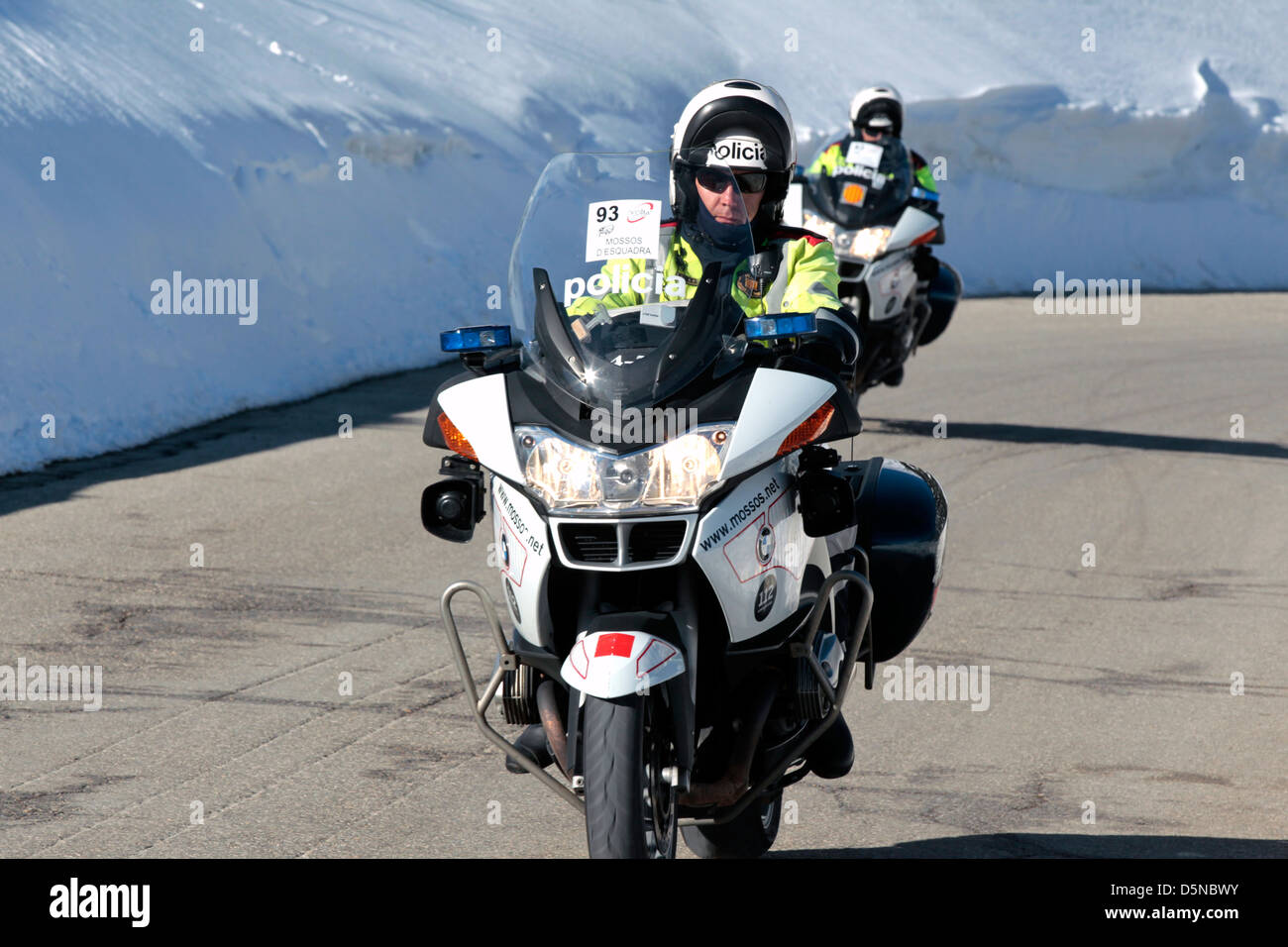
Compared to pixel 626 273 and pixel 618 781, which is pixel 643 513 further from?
pixel 626 273

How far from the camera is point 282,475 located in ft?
33.9

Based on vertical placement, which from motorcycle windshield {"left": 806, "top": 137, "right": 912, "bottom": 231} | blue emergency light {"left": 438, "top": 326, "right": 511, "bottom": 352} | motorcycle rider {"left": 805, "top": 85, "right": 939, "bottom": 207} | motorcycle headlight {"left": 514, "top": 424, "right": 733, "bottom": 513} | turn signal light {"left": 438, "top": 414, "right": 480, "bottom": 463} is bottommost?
motorcycle headlight {"left": 514, "top": 424, "right": 733, "bottom": 513}

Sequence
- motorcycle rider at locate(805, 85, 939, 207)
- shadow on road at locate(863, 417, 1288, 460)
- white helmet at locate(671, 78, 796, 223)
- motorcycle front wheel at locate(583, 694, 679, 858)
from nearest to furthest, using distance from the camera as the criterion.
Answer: motorcycle front wheel at locate(583, 694, 679, 858)
white helmet at locate(671, 78, 796, 223)
shadow on road at locate(863, 417, 1288, 460)
motorcycle rider at locate(805, 85, 939, 207)

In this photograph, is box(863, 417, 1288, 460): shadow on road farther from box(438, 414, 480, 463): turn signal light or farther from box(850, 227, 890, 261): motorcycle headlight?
box(438, 414, 480, 463): turn signal light

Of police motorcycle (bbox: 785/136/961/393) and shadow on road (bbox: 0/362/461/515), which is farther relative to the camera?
police motorcycle (bbox: 785/136/961/393)

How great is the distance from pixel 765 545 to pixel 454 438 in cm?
79

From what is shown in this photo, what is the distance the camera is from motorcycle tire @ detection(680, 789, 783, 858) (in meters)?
4.93

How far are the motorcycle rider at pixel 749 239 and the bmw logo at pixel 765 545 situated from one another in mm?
539

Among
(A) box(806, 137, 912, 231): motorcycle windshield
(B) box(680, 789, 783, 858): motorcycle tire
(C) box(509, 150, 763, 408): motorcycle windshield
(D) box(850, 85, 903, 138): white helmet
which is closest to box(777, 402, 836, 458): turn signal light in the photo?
(C) box(509, 150, 763, 408): motorcycle windshield

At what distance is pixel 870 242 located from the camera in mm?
12234

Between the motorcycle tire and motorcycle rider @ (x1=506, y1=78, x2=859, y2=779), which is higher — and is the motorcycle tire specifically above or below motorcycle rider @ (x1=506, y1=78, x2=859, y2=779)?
below

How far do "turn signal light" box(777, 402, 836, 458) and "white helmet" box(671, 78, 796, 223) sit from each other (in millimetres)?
946

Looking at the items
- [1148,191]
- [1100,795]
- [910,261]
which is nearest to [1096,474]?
[910,261]

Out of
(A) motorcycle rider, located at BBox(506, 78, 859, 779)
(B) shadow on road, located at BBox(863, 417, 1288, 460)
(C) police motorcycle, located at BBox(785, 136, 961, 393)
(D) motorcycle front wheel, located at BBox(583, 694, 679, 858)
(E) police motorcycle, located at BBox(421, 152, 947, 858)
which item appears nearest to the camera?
(D) motorcycle front wheel, located at BBox(583, 694, 679, 858)
